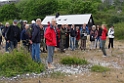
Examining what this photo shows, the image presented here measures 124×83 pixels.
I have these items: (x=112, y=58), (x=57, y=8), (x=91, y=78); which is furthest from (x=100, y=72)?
(x=57, y=8)

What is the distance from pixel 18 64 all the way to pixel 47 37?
4.83 feet

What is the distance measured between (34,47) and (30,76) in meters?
1.62

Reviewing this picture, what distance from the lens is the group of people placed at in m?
9.92

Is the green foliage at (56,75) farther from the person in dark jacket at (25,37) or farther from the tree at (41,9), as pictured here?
the tree at (41,9)

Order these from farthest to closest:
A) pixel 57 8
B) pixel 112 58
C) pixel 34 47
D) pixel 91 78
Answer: pixel 57 8 < pixel 112 58 < pixel 34 47 < pixel 91 78

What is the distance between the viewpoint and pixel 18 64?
30.6 feet

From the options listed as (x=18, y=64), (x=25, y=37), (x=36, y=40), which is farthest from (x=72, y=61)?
(x=18, y=64)

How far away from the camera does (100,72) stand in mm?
9711

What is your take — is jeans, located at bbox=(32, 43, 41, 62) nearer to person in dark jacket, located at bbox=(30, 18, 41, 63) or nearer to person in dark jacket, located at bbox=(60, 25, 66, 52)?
person in dark jacket, located at bbox=(30, 18, 41, 63)

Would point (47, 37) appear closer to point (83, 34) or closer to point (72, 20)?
point (83, 34)

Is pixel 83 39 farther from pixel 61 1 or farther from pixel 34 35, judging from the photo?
pixel 61 1

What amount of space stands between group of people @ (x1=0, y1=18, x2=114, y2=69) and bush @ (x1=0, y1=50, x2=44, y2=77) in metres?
0.54

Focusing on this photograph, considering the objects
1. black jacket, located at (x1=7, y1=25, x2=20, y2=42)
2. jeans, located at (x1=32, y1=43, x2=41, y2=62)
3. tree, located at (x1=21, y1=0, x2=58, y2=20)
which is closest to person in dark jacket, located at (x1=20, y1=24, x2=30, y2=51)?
black jacket, located at (x1=7, y1=25, x2=20, y2=42)

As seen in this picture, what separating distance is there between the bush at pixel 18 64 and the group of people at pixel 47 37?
54 centimetres
